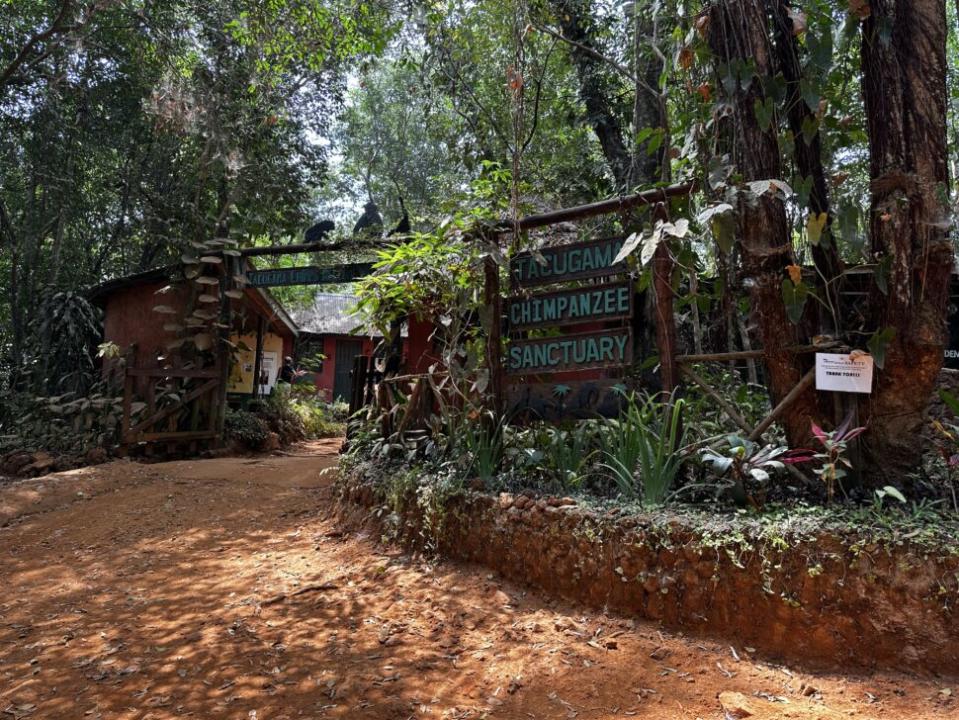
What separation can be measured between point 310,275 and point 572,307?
18.2 feet

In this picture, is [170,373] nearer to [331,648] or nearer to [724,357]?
[331,648]

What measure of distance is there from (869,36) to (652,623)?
349 cm

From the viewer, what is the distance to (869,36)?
381 centimetres

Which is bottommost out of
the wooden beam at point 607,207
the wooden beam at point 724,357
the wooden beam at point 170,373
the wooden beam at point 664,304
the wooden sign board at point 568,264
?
the wooden beam at point 170,373

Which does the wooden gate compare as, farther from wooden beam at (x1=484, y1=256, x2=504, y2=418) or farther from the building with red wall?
the building with red wall

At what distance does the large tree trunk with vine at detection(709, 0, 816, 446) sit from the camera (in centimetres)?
388

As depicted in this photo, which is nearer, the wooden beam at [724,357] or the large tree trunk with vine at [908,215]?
the large tree trunk with vine at [908,215]

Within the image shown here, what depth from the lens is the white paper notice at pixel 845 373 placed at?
3.55m

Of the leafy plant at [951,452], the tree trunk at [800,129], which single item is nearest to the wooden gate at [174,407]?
the tree trunk at [800,129]

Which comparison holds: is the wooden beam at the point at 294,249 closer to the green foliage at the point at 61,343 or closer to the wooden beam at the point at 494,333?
the green foliage at the point at 61,343

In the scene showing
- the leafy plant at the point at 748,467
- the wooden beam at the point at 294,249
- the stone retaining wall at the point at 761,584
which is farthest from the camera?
the wooden beam at the point at 294,249

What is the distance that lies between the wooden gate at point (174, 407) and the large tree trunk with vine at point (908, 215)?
29.3 feet

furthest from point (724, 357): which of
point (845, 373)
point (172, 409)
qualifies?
point (172, 409)

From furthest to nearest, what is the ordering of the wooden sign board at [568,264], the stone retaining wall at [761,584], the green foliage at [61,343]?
the green foliage at [61,343], the wooden sign board at [568,264], the stone retaining wall at [761,584]
